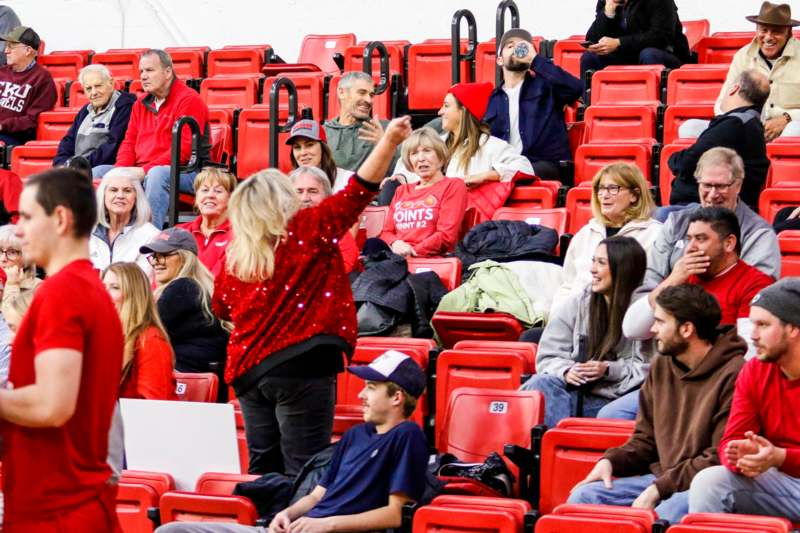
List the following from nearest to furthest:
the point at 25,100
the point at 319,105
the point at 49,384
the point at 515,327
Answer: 1. the point at 49,384
2. the point at 515,327
3. the point at 319,105
4. the point at 25,100

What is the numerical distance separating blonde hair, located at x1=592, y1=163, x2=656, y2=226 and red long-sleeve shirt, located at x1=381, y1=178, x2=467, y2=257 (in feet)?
2.94

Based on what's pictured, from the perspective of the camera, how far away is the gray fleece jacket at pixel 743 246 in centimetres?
578

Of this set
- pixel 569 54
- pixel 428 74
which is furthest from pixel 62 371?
pixel 569 54

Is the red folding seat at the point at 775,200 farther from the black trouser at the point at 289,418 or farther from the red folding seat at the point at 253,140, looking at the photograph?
the red folding seat at the point at 253,140

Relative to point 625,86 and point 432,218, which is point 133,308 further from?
point 625,86

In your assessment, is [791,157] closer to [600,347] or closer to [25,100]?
[600,347]

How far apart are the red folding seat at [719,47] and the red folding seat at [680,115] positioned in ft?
4.23

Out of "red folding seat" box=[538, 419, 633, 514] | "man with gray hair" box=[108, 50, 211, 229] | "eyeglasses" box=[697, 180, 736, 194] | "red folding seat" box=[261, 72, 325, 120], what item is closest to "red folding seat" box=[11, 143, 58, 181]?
"man with gray hair" box=[108, 50, 211, 229]

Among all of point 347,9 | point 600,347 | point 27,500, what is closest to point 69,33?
point 347,9

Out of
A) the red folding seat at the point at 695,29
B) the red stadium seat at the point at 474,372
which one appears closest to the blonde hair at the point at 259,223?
the red stadium seat at the point at 474,372

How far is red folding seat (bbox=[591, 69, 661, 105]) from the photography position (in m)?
8.64

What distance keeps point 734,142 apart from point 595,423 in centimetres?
208

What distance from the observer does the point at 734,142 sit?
673cm

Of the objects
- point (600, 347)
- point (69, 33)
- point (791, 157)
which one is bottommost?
point (600, 347)
